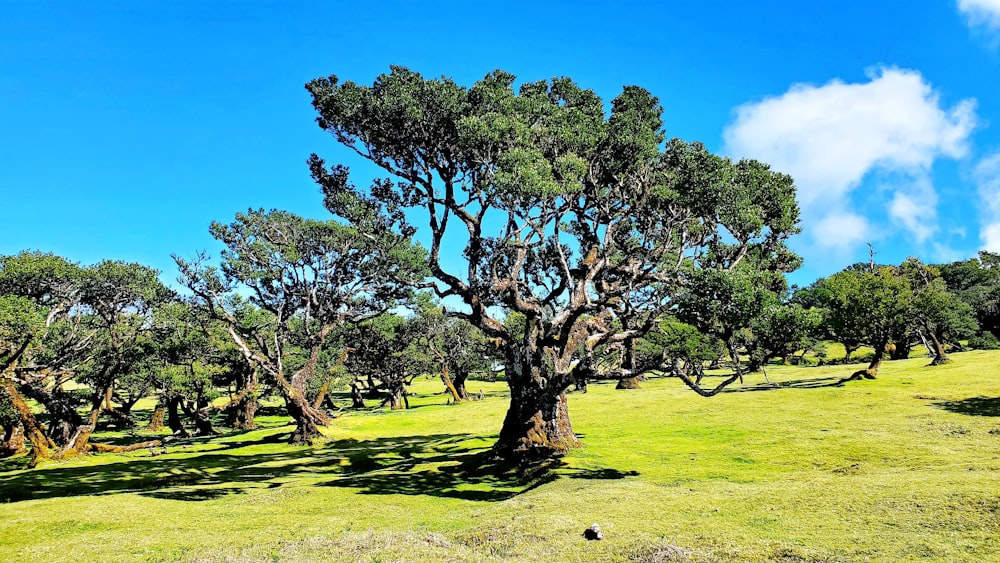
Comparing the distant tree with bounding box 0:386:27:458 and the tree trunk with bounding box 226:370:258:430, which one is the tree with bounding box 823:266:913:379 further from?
the distant tree with bounding box 0:386:27:458

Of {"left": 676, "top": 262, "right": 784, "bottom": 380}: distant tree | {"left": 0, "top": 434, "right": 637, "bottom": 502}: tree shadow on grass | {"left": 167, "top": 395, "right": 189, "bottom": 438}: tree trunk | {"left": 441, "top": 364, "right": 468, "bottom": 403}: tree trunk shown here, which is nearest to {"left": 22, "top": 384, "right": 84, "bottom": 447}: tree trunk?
{"left": 0, "top": 434, "right": 637, "bottom": 502}: tree shadow on grass

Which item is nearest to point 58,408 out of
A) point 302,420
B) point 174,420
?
point 302,420

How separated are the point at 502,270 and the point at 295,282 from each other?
1921 cm

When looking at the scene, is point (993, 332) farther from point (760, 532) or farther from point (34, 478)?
point (34, 478)

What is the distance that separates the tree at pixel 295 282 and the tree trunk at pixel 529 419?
38.5ft

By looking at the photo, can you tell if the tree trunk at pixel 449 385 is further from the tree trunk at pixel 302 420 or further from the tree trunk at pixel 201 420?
the tree trunk at pixel 302 420

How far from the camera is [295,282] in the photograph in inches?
1592

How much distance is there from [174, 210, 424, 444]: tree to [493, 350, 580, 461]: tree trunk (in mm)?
11749

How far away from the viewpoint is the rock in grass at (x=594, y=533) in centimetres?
1238

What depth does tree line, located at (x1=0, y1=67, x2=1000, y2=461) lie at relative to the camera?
2181cm

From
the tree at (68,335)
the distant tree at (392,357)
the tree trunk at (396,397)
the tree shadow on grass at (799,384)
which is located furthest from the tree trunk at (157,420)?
the tree shadow on grass at (799,384)

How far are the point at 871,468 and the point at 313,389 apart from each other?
2038 inches

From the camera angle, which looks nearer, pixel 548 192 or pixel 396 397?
pixel 548 192

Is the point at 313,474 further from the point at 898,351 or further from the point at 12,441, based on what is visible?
the point at 898,351
